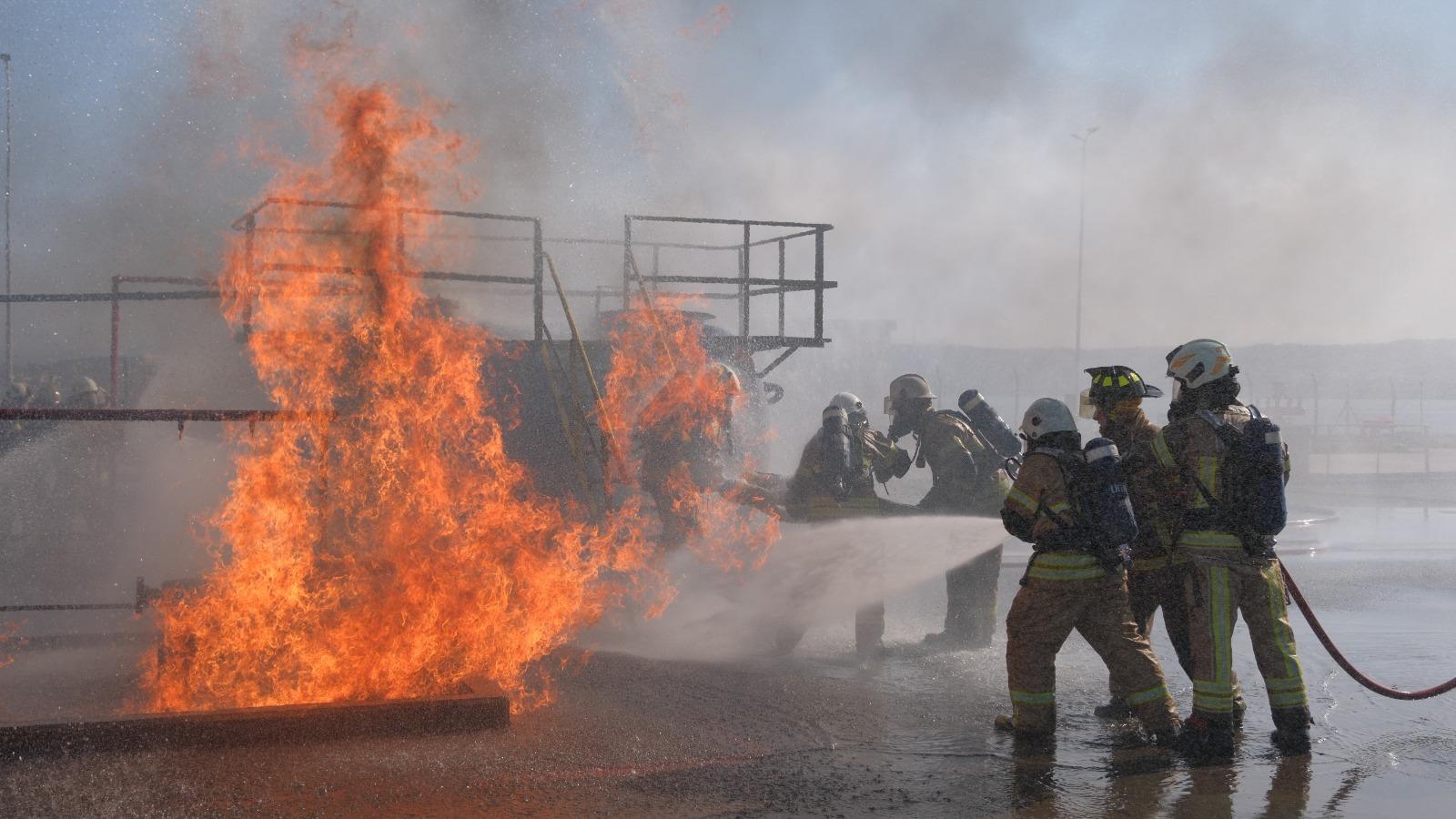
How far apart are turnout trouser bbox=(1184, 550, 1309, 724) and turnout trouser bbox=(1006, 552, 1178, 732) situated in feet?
0.69

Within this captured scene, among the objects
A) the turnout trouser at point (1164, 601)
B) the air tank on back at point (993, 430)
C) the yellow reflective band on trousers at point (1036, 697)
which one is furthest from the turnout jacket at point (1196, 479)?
the air tank on back at point (993, 430)

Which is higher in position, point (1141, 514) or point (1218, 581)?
point (1141, 514)

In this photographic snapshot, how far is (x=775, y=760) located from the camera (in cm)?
471

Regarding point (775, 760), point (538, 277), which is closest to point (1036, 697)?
point (775, 760)

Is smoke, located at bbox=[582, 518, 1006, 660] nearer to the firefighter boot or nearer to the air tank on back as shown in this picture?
the air tank on back

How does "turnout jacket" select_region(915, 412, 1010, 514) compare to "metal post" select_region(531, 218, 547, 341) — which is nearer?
"turnout jacket" select_region(915, 412, 1010, 514)

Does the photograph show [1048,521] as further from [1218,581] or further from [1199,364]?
[1199,364]

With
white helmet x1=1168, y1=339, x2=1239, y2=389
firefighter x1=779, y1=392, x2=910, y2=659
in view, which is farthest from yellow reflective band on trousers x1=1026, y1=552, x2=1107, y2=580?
firefighter x1=779, y1=392, x2=910, y2=659

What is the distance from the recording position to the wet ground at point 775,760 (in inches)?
163

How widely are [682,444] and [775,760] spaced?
11.2ft

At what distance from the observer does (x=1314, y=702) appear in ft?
19.1

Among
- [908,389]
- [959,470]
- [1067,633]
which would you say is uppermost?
[908,389]

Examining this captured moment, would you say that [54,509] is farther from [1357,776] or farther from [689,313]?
[1357,776]

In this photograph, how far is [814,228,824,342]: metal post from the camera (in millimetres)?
11078
